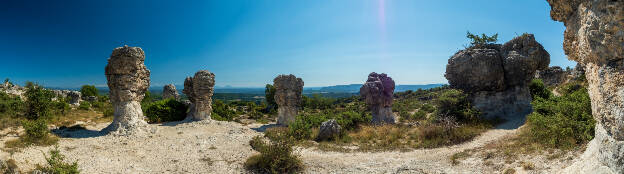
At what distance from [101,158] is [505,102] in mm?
21025

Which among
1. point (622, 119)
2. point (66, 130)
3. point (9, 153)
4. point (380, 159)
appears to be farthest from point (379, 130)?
point (66, 130)

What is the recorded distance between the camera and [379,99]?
18.9 m

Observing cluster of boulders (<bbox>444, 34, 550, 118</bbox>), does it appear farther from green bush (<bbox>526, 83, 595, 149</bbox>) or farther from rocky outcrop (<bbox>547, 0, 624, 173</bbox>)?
rocky outcrop (<bbox>547, 0, 624, 173</bbox>)

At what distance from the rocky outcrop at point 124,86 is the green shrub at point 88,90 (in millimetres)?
29621

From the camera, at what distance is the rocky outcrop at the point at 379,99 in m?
19.0

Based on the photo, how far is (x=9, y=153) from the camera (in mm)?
8180

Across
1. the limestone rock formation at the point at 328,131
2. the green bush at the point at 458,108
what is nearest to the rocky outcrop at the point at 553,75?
the green bush at the point at 458,108

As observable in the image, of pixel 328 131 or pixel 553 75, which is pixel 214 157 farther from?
pixel 553 75

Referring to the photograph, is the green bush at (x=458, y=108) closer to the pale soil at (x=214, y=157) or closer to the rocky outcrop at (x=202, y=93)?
the pale soil at (x=214, y=157)

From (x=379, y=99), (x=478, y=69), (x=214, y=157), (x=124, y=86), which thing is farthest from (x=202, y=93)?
(x=478, y=69)

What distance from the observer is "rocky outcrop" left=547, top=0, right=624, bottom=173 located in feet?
12.7

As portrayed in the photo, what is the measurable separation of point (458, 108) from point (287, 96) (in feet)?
36.8

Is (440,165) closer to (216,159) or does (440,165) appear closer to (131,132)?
(216,159)

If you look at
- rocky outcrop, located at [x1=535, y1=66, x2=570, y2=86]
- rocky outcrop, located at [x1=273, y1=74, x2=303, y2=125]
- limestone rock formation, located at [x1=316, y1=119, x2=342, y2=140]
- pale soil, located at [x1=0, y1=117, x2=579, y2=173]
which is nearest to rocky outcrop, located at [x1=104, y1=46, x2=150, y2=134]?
pale soil, located at [x1=0, y1=117, x2=579, y2=173]
